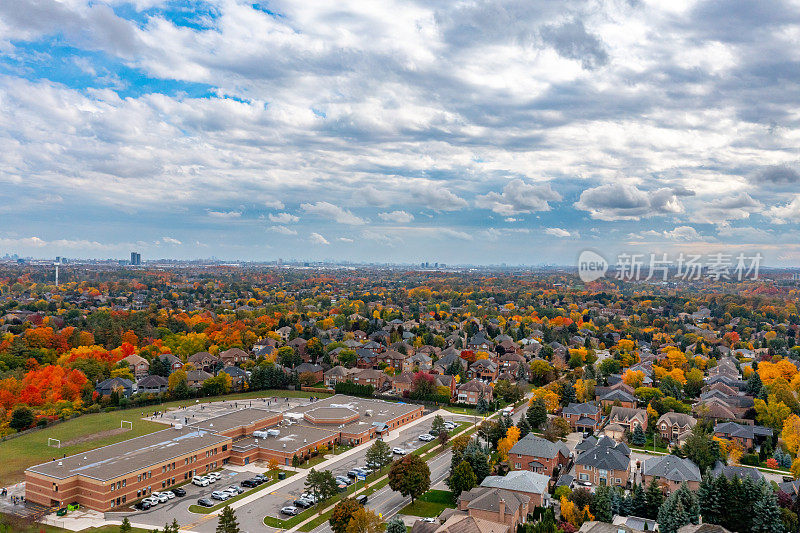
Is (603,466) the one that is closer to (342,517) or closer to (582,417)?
(582,417)

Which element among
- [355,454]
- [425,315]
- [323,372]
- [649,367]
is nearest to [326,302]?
[425,315]

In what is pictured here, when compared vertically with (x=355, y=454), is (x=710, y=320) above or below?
above

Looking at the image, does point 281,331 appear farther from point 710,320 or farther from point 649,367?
point 710,320

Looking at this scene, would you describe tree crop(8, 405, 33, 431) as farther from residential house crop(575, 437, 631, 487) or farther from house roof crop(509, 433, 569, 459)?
residential house crop(575, 437, 631, 487)

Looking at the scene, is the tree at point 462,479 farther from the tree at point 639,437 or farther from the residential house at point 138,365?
the residential house at point 138,365

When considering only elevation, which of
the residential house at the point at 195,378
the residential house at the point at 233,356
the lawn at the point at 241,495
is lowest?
the lawn at the point at 241,495

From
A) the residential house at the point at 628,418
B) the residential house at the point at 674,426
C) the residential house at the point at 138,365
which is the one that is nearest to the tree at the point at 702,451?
the residential house at the point at 674,426
